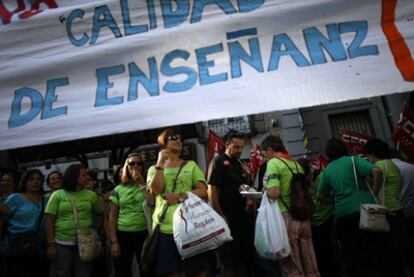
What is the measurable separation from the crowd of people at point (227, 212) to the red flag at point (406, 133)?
916 millimetres

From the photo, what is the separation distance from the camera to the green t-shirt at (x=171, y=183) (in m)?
2.77

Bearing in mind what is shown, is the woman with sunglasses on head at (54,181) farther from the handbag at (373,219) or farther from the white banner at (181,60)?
the handbag at (373,219)

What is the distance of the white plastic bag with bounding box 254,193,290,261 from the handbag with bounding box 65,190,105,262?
5.94 ft

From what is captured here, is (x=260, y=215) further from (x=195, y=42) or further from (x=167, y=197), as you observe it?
(x=195, y=42)

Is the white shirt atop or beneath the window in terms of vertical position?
beneath

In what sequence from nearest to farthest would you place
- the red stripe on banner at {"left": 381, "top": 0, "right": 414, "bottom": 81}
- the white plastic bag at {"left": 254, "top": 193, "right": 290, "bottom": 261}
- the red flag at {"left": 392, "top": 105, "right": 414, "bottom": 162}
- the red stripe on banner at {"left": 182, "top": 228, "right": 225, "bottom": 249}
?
1. the red stripe on banner at {"left": 381, "top": 0, "right": 414, "bottom": 81}
2. the red stripe on banner at {"left": 182, "top": 228, "right": 225, "bottom": 249}
3. the white plastic bag at {"left": 254, "top": 193, "right": 290, "bottom": 261}
4. the red flag at {"left": 392, "top": 105, "right": 414, "bottom": 162}

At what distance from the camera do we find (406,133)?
498cm

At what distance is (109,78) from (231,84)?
0.73 m

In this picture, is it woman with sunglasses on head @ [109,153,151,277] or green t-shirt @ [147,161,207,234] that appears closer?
green t-shirt @ [147,161,207,234]

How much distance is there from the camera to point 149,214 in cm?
353

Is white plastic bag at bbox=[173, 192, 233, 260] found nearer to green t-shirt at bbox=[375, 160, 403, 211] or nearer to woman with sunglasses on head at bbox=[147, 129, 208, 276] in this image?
woman with sunglasses on head at bbox=[147, 129, 208, 276]

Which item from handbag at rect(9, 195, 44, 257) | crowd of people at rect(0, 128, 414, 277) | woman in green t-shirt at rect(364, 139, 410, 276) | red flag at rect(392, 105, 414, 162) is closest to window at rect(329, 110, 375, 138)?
red flag at rect(392, 105, 414, 162)

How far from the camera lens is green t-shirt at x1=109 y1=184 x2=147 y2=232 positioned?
3865 mm

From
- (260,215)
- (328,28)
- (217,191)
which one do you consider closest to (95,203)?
(217,191)
